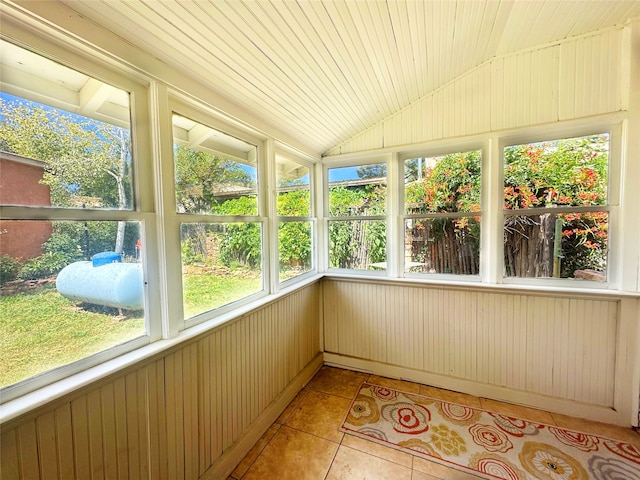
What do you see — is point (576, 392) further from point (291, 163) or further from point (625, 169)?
point (291, 163)

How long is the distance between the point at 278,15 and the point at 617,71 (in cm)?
230

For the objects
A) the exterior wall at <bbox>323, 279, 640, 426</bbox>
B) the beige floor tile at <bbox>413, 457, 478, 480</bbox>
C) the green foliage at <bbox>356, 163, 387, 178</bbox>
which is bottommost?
the beige floor tile at <bbox>413, 457, 478, 480</bbox>

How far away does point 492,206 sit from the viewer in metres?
2.14

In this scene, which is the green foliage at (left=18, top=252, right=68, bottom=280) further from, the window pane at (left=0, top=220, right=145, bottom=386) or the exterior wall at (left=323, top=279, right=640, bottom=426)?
the exterior wall at (left=323, top=279, right=640, bottom=426)

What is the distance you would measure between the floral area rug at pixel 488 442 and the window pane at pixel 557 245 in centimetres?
110

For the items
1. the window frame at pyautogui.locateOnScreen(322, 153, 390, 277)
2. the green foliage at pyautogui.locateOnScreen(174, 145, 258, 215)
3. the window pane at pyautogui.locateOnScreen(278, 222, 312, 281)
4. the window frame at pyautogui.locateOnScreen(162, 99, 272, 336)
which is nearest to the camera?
the window frame at pyautogui.locateOnScreen(162, 99, 272, 336)

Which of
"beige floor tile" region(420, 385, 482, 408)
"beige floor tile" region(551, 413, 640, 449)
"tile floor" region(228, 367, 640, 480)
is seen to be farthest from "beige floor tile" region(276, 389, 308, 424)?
"beige floor tile" region(551, 413, 640, 449)

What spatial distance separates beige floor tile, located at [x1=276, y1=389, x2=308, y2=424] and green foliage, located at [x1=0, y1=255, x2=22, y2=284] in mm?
1783

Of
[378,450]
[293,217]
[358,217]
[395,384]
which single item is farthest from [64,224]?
[395,384]

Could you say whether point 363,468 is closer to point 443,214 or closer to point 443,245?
point 443,245

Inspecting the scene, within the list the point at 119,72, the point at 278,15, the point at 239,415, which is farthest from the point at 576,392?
the point at 119,72

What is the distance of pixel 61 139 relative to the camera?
0.93m

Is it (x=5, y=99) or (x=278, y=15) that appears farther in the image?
(x=278, y=15)

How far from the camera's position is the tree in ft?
2.74
